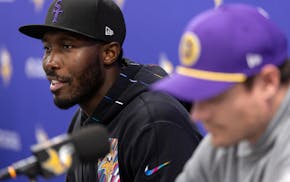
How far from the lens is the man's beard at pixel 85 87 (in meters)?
1.64

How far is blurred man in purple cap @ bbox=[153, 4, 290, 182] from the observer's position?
94 cm

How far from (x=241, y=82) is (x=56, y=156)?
0.31 metres

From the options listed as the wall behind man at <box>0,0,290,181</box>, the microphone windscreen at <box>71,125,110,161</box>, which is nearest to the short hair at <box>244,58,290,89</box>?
the microphone windscreen at <box>71,125,110,161</box>

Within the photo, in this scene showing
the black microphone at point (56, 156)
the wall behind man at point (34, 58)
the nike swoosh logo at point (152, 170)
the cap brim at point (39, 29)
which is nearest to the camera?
the black microphone at point (56, 156)

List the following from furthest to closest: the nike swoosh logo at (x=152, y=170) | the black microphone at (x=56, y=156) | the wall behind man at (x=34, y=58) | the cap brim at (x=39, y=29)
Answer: the wall behind man at (x=34, y=58), the cap brim at (x=39, y=29), the nike swoosh logo at (x=152, y=170), the black microphone at (x=56, y=156)

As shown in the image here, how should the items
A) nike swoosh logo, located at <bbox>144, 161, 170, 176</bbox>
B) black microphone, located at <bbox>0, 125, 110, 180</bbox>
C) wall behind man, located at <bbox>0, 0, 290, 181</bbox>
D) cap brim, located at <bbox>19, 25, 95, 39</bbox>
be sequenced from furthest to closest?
1. wall behind man, located at <bbox>0, 0, 290, 181</bbox>
2. cap brim, located at <bbox>19, 25, 95, 39</bbox>
3. nike swoosh logo, located at <bbox>144, 161, 170, 176</bbox>
4. black microphone, located at <bbox>0, 125, 110, 180</bbox>

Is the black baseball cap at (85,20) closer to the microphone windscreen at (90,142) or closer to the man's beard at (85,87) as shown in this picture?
the man's beard at (85,87)

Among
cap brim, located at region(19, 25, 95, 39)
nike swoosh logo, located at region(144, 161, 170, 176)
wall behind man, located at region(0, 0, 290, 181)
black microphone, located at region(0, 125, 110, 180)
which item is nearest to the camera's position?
black microphone, located at region(0, 125, 110, 180)

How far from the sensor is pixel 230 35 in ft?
3.10

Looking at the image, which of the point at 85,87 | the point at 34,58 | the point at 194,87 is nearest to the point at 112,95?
the point at 85,87

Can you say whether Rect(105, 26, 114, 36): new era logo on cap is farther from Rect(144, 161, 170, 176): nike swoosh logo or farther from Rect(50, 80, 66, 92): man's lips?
Rect(144, 161, 170, 176): nike swoosh logo

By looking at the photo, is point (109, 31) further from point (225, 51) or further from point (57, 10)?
point (225, 51)

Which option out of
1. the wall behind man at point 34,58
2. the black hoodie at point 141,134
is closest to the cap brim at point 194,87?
the black hoodie at point 141,134

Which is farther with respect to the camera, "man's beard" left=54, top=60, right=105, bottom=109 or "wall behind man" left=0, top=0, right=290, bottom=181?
"wall behind man" left=0, top=0, right=290, bottom=181
